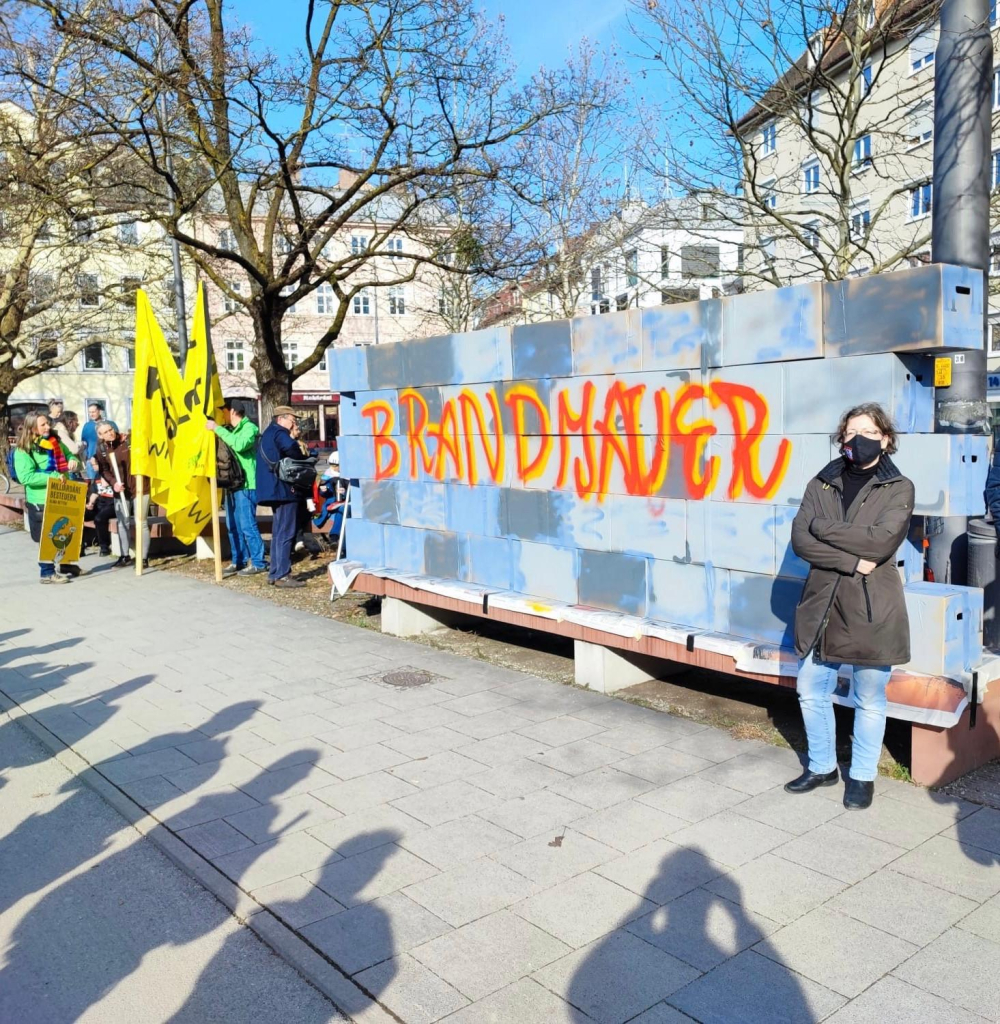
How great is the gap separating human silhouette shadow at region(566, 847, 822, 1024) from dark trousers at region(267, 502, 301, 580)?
7.23m

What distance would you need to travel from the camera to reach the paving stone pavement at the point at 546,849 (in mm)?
3152

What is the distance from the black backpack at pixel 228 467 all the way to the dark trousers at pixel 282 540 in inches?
30.9

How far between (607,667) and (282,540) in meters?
5.15

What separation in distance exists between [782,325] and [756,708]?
2.32m

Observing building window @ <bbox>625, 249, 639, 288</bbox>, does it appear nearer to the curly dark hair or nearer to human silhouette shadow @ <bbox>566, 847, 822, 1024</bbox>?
the curly dark hair

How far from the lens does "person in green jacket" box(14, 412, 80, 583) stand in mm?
11500

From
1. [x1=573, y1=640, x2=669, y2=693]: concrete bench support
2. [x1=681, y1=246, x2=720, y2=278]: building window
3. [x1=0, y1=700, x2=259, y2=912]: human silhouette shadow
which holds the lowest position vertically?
[x1=0, y1=700, x2=259, y2=912]: human silhouette shadow

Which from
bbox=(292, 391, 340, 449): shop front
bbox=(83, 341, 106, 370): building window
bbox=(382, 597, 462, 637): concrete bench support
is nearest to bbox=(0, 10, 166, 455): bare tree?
bbox=(382, 597, 462, 637): concrete bench support

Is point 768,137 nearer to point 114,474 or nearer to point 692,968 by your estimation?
point 114,474

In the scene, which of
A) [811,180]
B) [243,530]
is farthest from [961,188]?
[811,180]

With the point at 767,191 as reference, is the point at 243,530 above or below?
below

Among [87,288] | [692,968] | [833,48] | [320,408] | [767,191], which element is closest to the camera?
[692,968]

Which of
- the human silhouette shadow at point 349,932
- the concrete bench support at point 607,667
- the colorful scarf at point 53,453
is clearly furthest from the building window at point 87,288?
the human silhouette shadow at point 349,932

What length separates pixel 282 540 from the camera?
10477 mm
